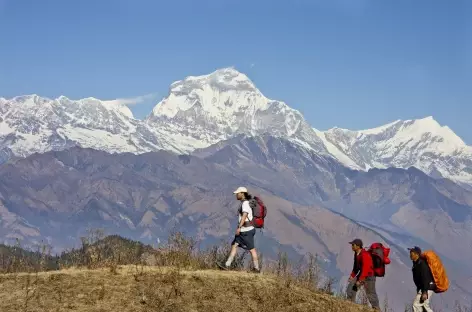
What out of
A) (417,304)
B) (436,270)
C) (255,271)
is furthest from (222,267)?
(436,270)

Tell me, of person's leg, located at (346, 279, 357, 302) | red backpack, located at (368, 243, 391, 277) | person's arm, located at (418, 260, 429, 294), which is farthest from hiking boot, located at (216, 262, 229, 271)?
person's arm, located at (418, 260, 429, 294)

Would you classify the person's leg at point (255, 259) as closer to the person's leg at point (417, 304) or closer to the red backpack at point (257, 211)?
the red backpack at point (257, 211)

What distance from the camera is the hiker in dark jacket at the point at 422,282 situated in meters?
16.8

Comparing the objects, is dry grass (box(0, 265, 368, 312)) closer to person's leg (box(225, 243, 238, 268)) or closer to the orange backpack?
person's leg (box(225, 243, 238, 268))

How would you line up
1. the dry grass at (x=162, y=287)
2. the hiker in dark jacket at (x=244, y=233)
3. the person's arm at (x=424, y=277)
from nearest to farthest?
1. the dry grass at (x=162, y=287)
2. the person's arm at (x=424, y=277)
3. the hiker in dark jacket at (x=244, y=233)

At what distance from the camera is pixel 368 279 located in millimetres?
17656

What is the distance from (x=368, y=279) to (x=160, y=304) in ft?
20.9

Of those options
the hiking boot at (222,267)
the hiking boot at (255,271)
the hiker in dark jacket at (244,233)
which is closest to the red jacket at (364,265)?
the hiking boot at (255,271)

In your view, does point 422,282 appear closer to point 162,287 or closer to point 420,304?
point 420,304

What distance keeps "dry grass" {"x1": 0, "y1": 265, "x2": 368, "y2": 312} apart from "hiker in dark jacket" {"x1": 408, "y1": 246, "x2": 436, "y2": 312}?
1.73 meters

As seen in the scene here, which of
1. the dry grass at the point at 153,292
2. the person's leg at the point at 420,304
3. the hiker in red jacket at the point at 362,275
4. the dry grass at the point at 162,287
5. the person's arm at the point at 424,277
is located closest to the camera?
the dry grass at the point at 153,292

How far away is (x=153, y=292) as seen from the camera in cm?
1455

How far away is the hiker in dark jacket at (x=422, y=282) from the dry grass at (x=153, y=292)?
1.73m

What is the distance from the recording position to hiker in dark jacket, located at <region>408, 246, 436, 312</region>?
1677cm
